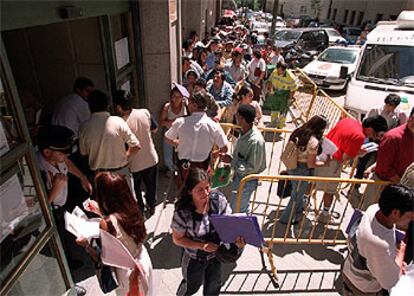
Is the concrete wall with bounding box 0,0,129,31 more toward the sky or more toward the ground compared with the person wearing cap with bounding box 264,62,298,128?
more toward the sky

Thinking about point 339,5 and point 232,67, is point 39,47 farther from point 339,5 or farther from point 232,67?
point 339,5

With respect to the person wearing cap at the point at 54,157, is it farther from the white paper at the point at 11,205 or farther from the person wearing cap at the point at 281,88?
the person wearing cap at the point at 281,88

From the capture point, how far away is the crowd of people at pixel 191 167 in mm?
2195

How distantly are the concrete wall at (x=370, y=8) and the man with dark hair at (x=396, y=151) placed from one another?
103ft

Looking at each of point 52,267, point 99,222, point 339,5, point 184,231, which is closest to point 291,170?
point 184,231

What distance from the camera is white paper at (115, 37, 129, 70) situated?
13.1 feet

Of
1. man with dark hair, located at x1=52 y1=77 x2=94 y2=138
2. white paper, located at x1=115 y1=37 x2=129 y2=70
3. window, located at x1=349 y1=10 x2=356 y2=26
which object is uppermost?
white paper, located at x1=115 y1=37 x2=129 y2=70

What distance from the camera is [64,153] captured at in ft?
Answer: 8.98

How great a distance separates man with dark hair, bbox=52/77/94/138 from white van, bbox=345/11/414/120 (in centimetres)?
523

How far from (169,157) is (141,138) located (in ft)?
4.60

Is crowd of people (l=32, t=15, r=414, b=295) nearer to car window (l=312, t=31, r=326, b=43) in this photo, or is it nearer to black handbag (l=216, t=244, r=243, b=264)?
black handbag (l=216, t=244, r=243, b=264)

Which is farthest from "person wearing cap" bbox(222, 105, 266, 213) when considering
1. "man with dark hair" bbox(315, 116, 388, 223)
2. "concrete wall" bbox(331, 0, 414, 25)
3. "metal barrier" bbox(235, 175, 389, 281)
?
"concrete wall" bbox(331, 0, 414, 25)

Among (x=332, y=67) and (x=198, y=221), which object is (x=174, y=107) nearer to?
(x=198, y=221)

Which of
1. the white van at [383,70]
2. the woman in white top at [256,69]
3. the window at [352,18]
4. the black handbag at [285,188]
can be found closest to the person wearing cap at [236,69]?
the woman in white top at [256,69]
